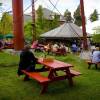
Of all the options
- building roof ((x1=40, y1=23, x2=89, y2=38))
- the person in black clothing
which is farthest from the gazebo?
the person in black clothing

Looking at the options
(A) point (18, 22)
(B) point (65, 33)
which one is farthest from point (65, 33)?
(A) point (18, 22)

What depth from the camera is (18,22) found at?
18094 millimetres

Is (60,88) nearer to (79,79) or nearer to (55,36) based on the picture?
(79,79)

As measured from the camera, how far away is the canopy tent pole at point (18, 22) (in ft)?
59.1

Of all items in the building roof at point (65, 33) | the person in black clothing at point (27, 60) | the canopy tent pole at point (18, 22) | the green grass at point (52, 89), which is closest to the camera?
the green grass at point (52, 89)

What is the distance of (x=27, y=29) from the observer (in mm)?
46625

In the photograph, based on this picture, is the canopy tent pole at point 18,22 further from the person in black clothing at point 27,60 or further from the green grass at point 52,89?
the person in black clothing at point 27,60

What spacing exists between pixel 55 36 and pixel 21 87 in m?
19.9

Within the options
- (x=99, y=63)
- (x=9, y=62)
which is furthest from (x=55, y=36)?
(x=99, y=63)

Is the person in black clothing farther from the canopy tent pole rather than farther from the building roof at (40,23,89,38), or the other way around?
the building roof at (40,23,89,38)

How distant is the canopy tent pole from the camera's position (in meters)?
18.0

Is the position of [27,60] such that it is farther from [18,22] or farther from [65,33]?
[65,33]

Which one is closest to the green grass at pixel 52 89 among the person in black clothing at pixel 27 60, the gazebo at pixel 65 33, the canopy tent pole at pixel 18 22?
the person in black clothing at pixel 27 60

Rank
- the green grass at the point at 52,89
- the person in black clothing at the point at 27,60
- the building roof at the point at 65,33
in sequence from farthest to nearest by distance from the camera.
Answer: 1. the building roof at the point at 65,33
2. the person in black clothing at the point at 27,60
3. the green grass at the point at 52,89
